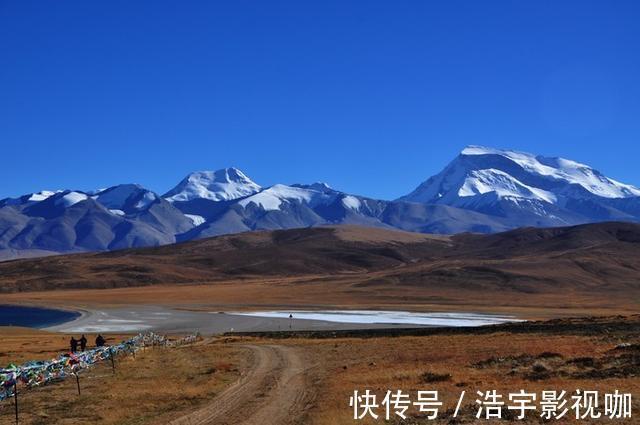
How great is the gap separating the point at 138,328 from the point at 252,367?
5465 cm

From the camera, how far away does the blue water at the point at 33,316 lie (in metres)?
108

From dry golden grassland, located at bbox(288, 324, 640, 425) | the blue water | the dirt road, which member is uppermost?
the blue water

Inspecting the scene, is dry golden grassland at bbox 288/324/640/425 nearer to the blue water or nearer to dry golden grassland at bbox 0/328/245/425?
dry golden grassland at bbox 0/328/245/425

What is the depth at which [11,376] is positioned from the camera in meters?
27.9

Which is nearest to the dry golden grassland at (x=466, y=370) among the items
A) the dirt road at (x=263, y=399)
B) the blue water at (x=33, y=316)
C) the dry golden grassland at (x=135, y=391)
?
the dirt road at (x=263, y=399)

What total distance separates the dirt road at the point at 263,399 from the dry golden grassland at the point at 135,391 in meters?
0.82

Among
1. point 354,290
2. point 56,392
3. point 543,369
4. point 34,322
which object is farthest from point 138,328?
point 354,290

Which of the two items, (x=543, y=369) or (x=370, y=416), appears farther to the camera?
(x=543, y=369)

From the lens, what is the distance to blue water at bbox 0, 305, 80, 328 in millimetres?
108194

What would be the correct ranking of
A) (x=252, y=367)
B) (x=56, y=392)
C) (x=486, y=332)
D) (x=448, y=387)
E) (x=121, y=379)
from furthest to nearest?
(x=486, y=332)
(x=252, y=367)
(x=121, y=379)
(x=56, y=392)
(x=448, y=387)

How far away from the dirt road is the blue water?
75.4m

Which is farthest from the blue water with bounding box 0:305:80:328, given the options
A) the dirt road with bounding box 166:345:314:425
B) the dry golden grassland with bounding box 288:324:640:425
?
the dirt road with bounding box 166:345:314:425

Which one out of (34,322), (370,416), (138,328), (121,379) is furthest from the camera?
(34,322)

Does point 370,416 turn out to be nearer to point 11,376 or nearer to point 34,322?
point 11,376
